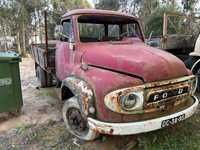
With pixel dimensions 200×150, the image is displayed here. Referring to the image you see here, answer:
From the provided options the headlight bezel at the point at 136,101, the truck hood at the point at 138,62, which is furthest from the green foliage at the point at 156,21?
the headlight bezel at the point at 136,101

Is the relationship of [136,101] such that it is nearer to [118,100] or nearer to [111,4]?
[118,100]

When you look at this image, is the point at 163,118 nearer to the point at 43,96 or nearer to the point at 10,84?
the point at 10,84

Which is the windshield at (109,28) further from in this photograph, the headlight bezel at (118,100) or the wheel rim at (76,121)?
the headlight bezel at (118,100)

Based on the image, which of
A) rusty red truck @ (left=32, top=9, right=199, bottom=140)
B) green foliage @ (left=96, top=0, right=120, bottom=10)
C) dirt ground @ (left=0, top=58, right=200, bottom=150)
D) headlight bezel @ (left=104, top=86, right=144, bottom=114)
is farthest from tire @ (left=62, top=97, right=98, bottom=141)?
green foliage @ (left=96, top=0, right=120, bottom=10)

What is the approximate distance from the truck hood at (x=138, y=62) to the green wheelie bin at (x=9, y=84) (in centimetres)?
157

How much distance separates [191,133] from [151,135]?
29.0 inches

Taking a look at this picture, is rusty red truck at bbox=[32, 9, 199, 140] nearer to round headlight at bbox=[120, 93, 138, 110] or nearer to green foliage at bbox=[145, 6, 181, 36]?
round headlight at bbox=[120, 93, 138, 110]

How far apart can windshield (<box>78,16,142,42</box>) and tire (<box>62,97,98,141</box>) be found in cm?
136

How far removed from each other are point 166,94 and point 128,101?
1.78 feet

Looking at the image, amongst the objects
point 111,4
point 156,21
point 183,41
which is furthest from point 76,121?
point 111,4

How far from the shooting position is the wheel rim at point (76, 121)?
2.97m

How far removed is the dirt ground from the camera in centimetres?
304

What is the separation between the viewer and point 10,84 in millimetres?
3973

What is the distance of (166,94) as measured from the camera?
8.52 ft
